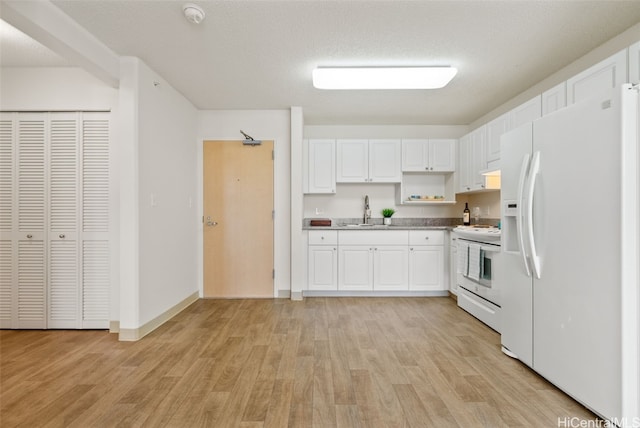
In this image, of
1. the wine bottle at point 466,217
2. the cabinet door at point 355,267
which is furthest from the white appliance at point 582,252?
the wine bottle at point 466,217

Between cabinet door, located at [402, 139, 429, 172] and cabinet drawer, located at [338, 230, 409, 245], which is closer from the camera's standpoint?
cabinet drawer, located at [338, 230, 409, 245]

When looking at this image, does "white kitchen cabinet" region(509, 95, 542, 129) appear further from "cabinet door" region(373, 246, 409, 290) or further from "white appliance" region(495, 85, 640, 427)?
"cabinet door" region(373, 246, 409, 290)

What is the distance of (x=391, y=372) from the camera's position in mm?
2182

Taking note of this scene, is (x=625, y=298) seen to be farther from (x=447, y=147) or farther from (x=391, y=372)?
(x=447, y=147)

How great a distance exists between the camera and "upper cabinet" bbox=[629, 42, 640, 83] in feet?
5.95

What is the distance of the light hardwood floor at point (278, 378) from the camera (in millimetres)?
1707

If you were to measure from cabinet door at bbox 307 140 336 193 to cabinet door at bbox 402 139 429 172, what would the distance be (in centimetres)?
104

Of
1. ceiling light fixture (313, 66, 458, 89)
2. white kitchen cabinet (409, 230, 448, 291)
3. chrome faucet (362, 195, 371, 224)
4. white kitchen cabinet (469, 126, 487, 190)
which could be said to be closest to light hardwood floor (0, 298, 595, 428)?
white kitchen cabinet (409, 230, 448, 291)

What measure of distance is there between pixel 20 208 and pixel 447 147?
16.7 feet

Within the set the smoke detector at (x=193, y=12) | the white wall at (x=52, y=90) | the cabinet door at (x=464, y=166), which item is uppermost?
the smoke detector at (x=193, y=12)

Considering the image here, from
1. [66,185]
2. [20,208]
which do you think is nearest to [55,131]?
[66,185]

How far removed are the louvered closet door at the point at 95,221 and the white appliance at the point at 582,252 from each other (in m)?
3.59

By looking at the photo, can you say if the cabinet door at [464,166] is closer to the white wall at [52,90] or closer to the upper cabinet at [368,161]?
the upper cabinet at [368,161]

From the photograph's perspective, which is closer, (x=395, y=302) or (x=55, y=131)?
(x=55, y=131)
